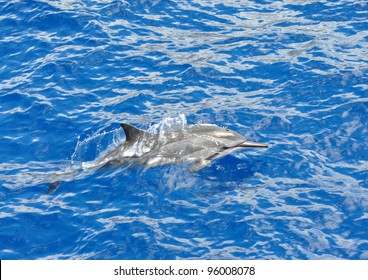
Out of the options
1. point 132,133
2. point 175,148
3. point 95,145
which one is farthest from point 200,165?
point 95,145

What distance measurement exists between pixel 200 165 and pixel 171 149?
3.05 feet

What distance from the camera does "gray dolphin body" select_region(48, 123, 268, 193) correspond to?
20.6 meters

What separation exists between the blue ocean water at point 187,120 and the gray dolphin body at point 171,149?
0.98 ft

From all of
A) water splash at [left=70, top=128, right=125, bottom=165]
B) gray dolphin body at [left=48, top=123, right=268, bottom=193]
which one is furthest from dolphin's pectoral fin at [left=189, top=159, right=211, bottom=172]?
water splash at [left=70, top=128, right=125, bottom=165]

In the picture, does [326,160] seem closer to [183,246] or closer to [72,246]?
[183,246]

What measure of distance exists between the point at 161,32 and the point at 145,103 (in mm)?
4386

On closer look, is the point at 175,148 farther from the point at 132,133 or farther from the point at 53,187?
the point at 53,187

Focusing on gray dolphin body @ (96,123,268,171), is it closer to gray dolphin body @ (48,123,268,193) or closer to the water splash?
gray dolphin body @ (48,123,268,193)

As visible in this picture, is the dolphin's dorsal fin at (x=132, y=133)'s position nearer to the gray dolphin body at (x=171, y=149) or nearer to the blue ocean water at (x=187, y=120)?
the gray dolphin body at (x=171, y=149)

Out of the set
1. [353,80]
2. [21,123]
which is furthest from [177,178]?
[353,80]

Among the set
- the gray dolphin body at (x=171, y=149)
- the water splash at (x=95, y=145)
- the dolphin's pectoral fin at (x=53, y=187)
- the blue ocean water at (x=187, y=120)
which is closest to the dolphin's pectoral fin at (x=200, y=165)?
the gray dolphin body at (x=171, y=149)

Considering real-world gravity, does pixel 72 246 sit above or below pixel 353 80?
below

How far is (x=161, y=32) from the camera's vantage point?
88.6 ft

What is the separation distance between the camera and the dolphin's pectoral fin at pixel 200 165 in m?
20.5
